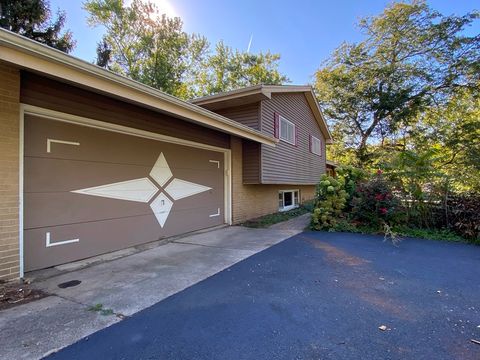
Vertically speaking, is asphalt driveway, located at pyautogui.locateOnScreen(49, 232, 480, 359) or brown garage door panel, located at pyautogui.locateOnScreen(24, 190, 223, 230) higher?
brown garage door panel, located at pyautogui.locateOnScreen(24, 190, 223, 230)

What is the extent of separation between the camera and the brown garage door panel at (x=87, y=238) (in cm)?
367

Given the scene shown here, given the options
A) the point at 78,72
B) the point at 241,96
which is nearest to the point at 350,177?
the point at 241,96

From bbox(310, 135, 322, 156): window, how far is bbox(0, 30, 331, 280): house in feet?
16.6

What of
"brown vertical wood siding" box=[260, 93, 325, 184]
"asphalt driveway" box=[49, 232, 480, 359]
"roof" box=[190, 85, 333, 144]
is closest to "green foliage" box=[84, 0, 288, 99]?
"brown vertical wood siding" box=[260, 93, 325, 184]

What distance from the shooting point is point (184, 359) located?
1922 millimetres

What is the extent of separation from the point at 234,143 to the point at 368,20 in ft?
54.3

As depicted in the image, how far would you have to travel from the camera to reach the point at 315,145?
13195 mm

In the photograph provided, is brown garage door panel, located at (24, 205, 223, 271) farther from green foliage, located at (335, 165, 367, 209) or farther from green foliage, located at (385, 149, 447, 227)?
green foliage, located at (385, 149, 447, 227)

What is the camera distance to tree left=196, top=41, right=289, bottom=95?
2516 cm

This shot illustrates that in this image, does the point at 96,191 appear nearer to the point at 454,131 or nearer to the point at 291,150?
the point at 291,150

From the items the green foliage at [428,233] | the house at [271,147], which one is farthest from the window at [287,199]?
the green foliage at [428,233]

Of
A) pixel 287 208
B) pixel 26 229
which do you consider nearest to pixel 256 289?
pixel 26 229

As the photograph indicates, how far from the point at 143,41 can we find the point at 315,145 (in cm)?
1517

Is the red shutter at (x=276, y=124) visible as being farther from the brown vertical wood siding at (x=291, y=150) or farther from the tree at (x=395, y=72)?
the tree at (x=395, y=72)
